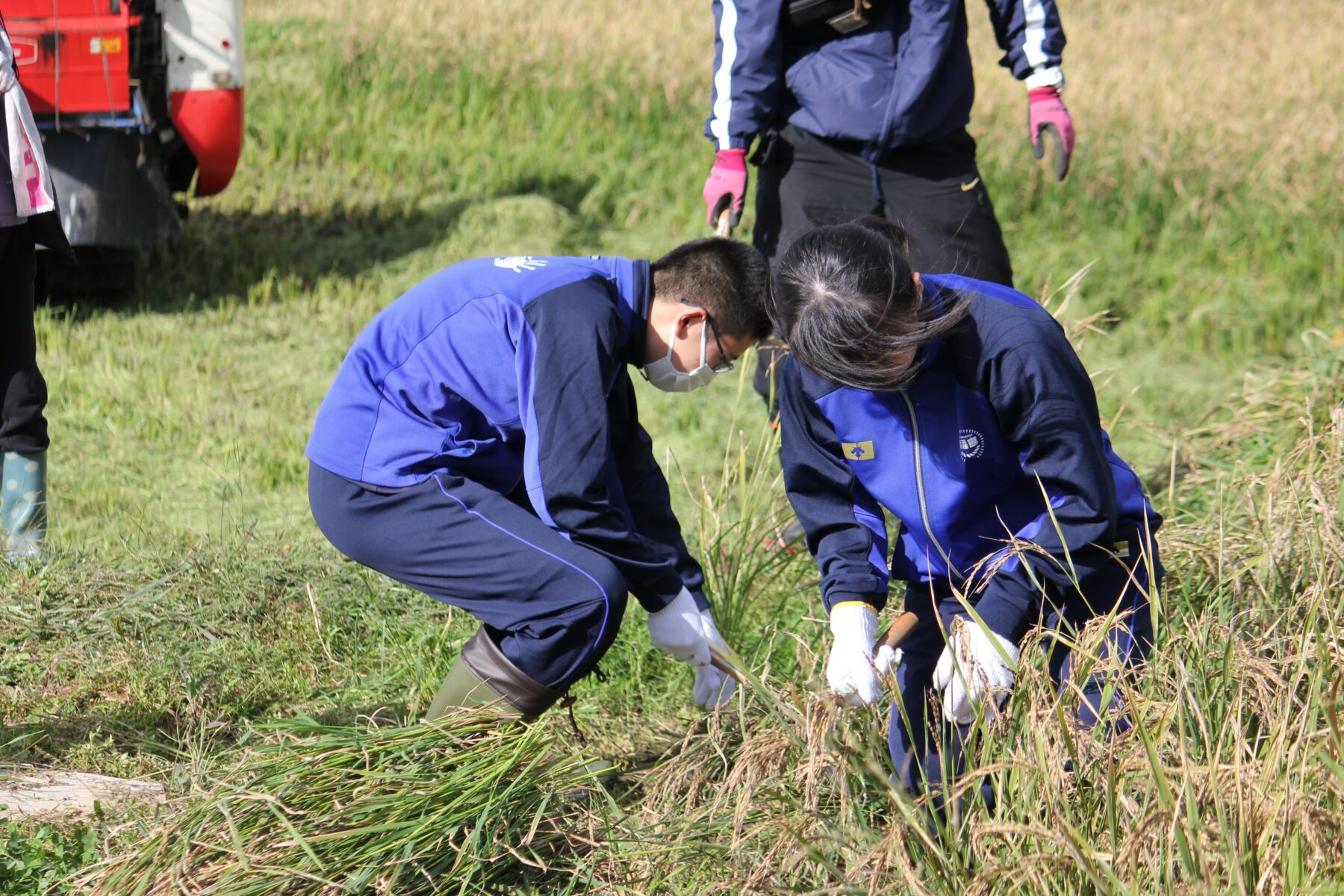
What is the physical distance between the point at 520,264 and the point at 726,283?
0.39m

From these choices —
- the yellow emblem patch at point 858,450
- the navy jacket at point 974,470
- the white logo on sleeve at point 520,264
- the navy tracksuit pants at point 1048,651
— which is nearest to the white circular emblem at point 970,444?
the navy jacket at point 974,470

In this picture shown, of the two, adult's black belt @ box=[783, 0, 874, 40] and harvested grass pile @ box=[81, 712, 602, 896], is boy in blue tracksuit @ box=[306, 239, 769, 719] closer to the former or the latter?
harvested grass pile @ box=[81, 712, 602, 896]

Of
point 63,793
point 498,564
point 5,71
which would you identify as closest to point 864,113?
point 498,564

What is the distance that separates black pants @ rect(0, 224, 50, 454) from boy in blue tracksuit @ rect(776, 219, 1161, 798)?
192 cm

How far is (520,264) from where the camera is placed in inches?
95.1

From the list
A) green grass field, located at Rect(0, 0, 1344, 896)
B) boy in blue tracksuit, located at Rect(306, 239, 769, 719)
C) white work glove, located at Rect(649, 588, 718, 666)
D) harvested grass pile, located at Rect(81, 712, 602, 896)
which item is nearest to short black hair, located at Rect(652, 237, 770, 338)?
boy in blue tracksuit, located at Rect(306, 239, 769, 719)

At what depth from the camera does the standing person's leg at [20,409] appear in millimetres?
3053

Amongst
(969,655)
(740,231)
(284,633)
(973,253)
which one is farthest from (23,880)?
(740,231)

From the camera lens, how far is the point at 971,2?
12.6m

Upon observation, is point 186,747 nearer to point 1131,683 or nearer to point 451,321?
point 451,321

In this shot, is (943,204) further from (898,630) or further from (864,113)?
(898,630)

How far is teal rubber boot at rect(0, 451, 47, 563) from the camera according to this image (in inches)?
127

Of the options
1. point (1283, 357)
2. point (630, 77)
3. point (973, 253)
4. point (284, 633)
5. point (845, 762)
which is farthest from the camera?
point (630, 77)

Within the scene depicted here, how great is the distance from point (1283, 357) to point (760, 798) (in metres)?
4.62
